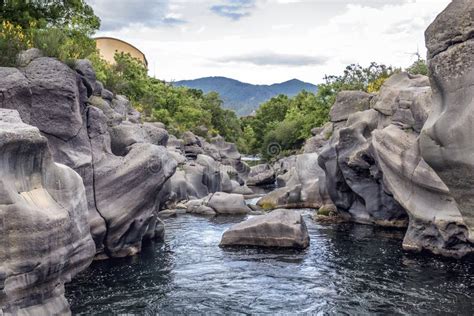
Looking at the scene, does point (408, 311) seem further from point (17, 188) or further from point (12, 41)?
point (12, 41)

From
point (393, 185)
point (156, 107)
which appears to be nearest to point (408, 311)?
point (393, 185)

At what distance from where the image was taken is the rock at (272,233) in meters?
26.9

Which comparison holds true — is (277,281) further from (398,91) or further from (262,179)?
(262,179)

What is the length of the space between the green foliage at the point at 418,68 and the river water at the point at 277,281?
85.9 ft

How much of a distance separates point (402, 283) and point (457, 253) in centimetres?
504

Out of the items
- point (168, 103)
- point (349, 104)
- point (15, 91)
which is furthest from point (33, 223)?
point (168, 103)

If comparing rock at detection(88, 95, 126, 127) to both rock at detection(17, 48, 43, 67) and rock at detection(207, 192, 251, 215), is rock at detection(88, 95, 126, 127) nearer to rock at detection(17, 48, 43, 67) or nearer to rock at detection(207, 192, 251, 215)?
rock at detection(17, 48, 43, 67)

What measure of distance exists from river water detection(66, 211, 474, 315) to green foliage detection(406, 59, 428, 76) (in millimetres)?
26187

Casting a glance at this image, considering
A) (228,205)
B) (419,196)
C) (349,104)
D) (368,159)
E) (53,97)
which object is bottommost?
(228,205)

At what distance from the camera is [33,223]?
13016mm

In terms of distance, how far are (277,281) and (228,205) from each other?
1737 centimetres

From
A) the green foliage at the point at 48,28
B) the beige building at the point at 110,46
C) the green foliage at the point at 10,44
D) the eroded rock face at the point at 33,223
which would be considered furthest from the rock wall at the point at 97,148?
the beige building at the point at 110,46

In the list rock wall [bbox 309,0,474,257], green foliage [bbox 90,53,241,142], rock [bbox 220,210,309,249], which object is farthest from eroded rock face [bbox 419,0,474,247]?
green foliage [bbox 90,53,241,142]

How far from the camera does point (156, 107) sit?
77125 mm
